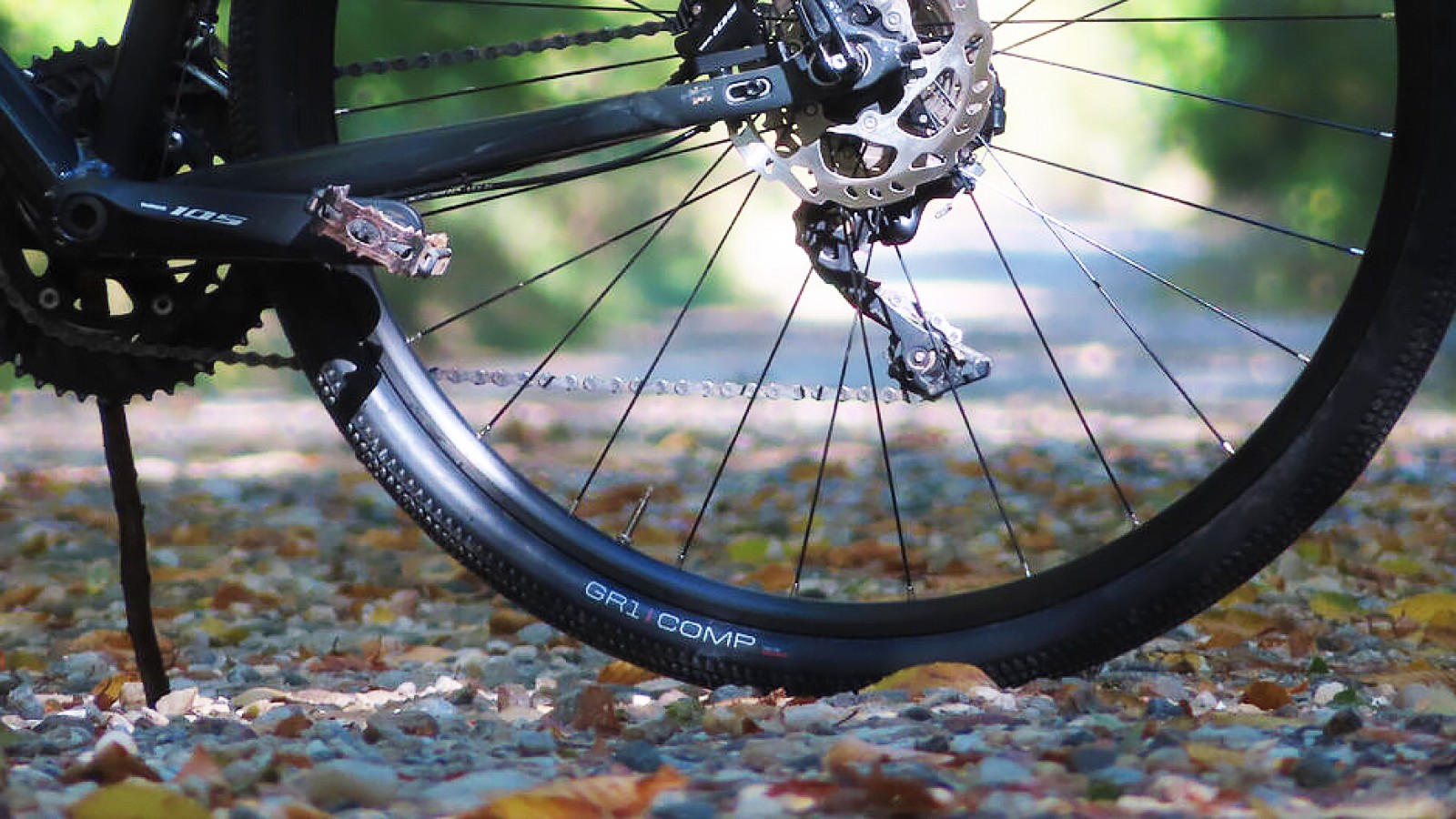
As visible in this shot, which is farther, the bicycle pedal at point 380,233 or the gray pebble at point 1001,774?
the bicycle pedal at point 380,233

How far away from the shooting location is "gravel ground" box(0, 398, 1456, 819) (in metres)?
1.84

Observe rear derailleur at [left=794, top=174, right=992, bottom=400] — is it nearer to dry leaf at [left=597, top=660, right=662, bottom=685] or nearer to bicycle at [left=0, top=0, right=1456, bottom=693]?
bicycle at [left=0, top=0, right=1456, bottom=693]

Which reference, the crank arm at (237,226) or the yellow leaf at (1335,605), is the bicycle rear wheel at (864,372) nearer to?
the crank arm at (237,226)

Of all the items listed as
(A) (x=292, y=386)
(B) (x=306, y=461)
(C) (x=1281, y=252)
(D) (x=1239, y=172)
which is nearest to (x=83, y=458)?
(B) (x=306, y=461)

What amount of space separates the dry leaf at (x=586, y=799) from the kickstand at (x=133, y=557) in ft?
2.93

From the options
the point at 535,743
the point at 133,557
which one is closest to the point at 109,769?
the point at 535,743

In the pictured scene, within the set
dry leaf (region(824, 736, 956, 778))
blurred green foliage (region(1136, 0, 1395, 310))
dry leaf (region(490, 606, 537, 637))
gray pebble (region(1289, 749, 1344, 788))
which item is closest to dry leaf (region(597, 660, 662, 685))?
dry leaf (region(490, 606, 537, 637))

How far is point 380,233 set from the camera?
7.47 feet

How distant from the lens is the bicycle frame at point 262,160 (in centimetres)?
230

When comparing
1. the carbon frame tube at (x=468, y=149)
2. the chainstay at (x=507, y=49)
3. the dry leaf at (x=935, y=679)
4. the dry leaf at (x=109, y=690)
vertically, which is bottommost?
the dry leaf at (x=935, y=679)

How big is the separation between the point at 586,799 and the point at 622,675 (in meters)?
0.90

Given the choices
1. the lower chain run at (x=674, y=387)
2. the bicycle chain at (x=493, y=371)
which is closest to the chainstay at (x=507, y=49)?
the bicycle chain at (x=493, y=371)

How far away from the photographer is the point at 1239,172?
991 cm

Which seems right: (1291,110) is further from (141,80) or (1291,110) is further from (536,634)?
(141,80)
